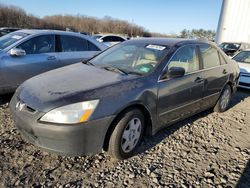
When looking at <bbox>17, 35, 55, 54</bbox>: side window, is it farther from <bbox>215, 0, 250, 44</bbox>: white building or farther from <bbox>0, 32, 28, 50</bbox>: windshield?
<bbox>215, 0, 250, 44</bbox>: white building

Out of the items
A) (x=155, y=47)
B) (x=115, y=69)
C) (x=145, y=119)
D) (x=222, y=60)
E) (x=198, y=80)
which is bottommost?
(x=145, y=119)

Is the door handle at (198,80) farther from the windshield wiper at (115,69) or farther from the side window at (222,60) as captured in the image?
the windshield wiper at (115,69)

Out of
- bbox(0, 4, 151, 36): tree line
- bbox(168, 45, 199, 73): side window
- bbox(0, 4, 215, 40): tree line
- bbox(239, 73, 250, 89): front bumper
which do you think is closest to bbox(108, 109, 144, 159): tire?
bbox(168, 45, 199, 73): side window

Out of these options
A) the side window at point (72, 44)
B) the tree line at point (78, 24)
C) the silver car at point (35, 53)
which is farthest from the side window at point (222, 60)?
the tree line at point (78, 24)

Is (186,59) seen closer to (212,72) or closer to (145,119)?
(212,72)

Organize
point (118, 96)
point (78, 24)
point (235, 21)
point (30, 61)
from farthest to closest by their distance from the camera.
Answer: point (78, 24) → point (235, 21) → point (30, 61) → point (118, 96)

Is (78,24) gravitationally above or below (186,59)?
below

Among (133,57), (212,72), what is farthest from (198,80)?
(133,57)

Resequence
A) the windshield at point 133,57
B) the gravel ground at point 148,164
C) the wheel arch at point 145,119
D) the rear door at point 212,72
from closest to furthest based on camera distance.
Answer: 1. the gravel ground at point 148,164
2. the wheel arch at point 145,119
3. the windshield at point 133,57
4. the rear door at point 212,72

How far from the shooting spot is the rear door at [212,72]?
412 cm

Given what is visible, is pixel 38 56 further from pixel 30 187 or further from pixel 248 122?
pixel 248 122

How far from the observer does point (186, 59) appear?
375 centimetres

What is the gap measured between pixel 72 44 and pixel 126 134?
3.43m

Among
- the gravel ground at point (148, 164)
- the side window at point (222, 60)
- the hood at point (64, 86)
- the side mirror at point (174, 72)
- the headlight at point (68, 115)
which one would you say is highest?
the side window at point (222, 60)
